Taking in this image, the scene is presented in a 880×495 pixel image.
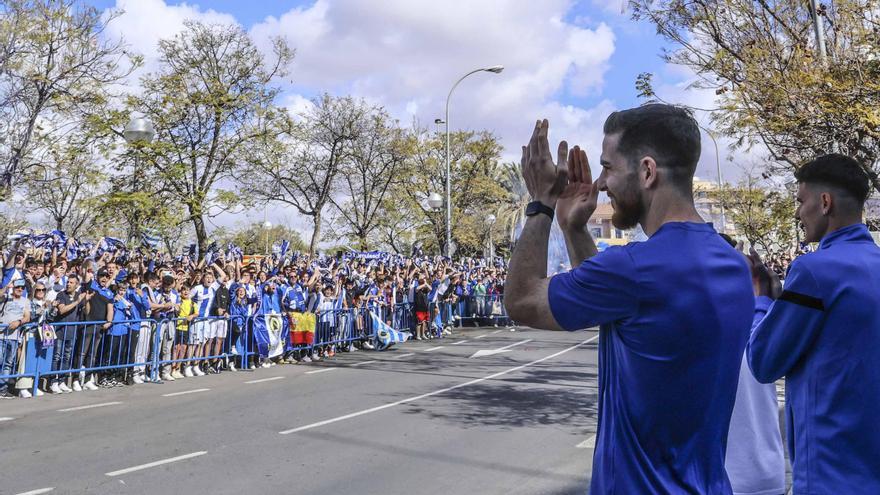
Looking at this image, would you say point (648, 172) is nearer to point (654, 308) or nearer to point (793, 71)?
point (654, 308)

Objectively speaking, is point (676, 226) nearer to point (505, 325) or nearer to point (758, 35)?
point (758, 35)

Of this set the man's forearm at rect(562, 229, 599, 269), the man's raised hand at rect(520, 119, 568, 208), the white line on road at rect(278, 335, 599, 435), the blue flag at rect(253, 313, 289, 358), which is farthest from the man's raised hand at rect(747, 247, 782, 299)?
the blue flag at rect(253, 313, 289, 358)

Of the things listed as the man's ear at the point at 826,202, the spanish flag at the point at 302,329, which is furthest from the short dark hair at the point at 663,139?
the spanish flag at the point at 302,329

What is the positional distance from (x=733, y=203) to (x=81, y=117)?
35248 mm

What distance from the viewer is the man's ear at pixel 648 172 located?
200 cm

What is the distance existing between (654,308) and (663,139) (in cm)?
50

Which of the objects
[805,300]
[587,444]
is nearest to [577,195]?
A: [805,300]

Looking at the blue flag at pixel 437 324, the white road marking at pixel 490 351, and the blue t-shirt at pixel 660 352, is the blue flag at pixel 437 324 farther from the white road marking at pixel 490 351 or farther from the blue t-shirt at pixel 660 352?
the blue t-shirt at pixel 660 352

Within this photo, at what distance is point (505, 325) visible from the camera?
28.6 m

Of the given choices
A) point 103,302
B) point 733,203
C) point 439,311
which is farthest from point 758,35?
point 733,203

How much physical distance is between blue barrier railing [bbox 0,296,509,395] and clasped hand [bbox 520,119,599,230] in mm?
10664

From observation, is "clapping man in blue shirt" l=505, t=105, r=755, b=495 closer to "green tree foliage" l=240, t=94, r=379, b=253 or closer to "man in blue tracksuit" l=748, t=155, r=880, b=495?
"man in blue tracksuit" l=748, t=155, r=880, b=495

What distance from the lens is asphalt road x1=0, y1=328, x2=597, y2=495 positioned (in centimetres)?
616

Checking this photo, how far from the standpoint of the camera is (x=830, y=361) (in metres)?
2.40
